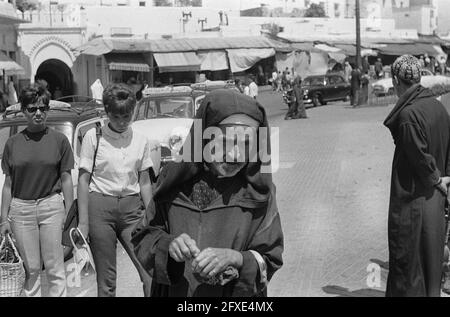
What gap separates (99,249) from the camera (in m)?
5.49

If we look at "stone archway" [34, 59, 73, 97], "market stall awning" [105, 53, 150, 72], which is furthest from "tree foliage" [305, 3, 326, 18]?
"stone archway" [34, 59, 73, 97]

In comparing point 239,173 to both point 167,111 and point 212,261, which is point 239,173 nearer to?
point 212,261

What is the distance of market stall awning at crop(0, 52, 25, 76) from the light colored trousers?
24.2 metres

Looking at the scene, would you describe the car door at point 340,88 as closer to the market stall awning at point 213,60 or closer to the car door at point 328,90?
the car door at point 328,90

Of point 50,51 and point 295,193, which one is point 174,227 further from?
point 50,51

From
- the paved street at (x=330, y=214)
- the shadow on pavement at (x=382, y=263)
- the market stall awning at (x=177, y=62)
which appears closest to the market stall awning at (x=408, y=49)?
the market stall awning at (x=177, y=62)

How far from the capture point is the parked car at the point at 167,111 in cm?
1226

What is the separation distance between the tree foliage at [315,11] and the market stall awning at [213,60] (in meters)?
22.6

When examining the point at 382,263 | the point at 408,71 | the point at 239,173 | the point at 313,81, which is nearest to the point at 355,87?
the point at 313,81

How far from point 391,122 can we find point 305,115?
71.8 feet

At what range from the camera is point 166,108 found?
43.3 feet

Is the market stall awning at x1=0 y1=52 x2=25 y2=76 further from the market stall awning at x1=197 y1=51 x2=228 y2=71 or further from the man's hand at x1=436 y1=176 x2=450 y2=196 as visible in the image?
the man's hand at x1=436 y1=176 x2=450 y2=196

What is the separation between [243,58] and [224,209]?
36.7 metres
